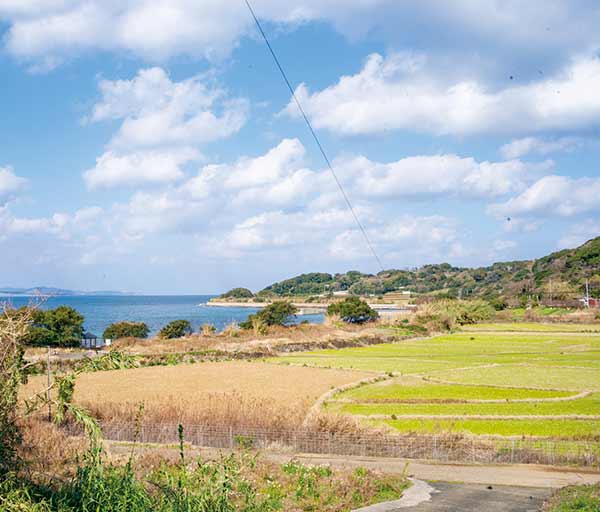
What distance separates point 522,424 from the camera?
26.4 metres

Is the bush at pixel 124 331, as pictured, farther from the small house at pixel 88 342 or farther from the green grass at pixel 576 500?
the green grass at pixel 576 500

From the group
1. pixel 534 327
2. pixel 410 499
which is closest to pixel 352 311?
pixel 534 327

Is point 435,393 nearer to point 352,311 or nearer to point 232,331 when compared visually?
Result: point 232,331

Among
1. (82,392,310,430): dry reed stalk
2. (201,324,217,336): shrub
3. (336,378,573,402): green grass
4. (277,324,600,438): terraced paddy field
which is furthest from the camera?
(201,324,217,336): shrub

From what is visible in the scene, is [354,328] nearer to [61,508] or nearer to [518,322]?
[518,322]

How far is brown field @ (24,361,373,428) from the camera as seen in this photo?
23.1m

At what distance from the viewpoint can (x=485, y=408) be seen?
3041cm

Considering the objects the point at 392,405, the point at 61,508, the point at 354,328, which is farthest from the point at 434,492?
the point at 354,328

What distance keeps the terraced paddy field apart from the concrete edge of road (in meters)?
7.23

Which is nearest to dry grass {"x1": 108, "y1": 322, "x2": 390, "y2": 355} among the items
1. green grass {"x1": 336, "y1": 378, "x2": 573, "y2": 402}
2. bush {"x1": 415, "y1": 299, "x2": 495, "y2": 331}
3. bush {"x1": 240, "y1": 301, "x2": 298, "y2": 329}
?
bush {"x1": 240, "y1": 301, "x2": 298, "y2": 329}

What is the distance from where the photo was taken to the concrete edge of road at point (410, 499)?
43.4 ft

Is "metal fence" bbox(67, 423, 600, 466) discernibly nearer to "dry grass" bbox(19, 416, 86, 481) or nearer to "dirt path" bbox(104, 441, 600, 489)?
"dirt path" bbox(104, 441, 600, 489)

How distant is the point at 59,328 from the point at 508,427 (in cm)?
4766

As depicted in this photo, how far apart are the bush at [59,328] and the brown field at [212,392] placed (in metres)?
14.8
